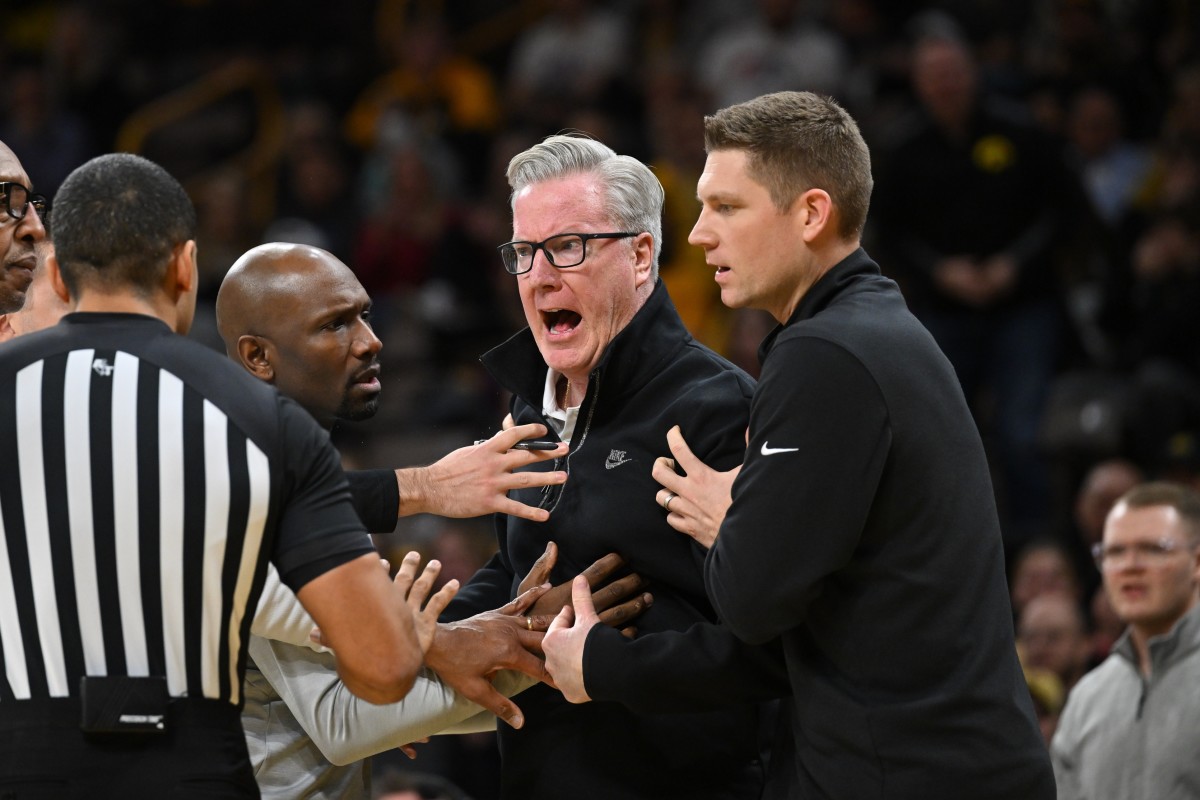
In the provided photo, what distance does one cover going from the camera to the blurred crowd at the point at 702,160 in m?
8.55

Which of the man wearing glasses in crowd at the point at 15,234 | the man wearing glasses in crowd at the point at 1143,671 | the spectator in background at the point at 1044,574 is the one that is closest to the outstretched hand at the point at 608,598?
the man wearing glasses in crowd at the point at 15,234

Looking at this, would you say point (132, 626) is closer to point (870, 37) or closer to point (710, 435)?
point (710, 435)

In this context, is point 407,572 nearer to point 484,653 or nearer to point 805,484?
point 484,653

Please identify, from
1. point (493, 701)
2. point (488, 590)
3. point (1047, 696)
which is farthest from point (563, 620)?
point (1047, 696)

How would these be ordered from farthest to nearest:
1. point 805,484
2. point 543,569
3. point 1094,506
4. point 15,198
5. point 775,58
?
point 775,58 < point 1094,506 < point 15,198 < point 543,569 < point 805,484

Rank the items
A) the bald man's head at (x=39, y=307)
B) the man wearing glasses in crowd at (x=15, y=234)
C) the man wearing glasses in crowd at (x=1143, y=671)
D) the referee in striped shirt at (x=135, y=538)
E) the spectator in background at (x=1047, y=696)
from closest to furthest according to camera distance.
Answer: the referee in striped shirt at (x=135, y=538) → the man wearing glasses in crowd at (x=15, y=234) → the bald man's head at (x=39, y=307) → the man wearing glasses in crowd at (x=1143, y=671) → the spectator in background at (x=1047, y=696)

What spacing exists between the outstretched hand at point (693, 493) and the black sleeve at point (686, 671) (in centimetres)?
23

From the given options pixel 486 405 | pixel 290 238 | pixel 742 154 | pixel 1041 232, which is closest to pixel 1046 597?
pixel 1041 232

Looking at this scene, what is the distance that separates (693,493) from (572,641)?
455 millimetres

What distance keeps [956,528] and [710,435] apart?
76cm

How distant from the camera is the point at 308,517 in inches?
116

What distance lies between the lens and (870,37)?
10859 millimetres

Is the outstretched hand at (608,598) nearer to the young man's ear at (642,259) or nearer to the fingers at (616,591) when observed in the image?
the fingers at (616,591)

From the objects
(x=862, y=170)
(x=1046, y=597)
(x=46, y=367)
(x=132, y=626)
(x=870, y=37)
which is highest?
(x=870, y=37)
